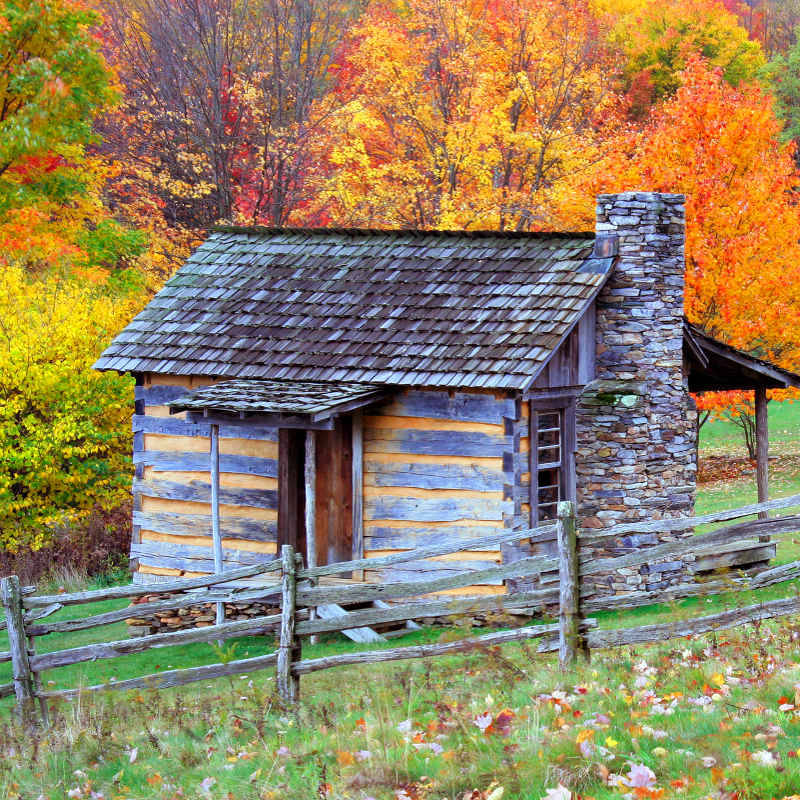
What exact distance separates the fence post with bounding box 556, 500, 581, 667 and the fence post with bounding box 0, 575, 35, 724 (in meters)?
4.77

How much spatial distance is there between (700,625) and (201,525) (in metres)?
8.46

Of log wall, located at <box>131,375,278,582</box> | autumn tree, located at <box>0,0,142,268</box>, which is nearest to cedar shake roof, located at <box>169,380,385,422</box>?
log wall, located at <box>131,375,278,582</box>

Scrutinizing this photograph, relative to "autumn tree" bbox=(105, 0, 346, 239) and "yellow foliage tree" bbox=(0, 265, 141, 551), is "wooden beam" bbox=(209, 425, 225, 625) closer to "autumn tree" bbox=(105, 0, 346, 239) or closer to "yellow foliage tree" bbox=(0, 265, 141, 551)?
"yellow foliage tree" bbox=(0, 265, 141, 551)

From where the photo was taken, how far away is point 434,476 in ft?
46.0

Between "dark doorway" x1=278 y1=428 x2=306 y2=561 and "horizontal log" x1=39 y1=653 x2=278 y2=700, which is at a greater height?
"dark doorway" x1=278 y1=428 x2=306 y2=561

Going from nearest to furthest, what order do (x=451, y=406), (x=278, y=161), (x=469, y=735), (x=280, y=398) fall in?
(x=469, y=735)
(x=280, y=398)
(x=451, y=406)
(x=278, y=161)

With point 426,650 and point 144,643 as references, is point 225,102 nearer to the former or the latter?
point 144,643

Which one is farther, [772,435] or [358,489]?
[772,435]

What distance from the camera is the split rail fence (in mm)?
8594

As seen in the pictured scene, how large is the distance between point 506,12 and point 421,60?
14.0ft

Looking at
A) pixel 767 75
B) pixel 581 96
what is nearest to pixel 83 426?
pixel 581 96

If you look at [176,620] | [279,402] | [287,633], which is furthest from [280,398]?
[287,633]

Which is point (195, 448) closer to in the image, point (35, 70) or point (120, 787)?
point (120, 787)

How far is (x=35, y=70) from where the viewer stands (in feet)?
78.3
